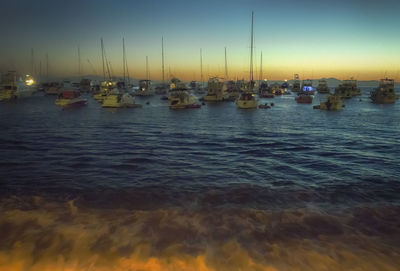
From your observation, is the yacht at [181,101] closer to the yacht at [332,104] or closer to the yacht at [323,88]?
the yacht at [332,104]

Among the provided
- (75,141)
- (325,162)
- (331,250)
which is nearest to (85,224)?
(331,250)

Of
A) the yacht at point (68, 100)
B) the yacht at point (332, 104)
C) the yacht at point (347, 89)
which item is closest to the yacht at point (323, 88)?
the yacht at point (347, 89)

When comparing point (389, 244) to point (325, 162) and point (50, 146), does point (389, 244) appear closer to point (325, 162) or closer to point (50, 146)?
point (325, 162)

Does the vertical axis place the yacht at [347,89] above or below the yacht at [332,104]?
above

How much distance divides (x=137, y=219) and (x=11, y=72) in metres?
97.3

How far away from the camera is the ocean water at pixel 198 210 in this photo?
18.7 ft

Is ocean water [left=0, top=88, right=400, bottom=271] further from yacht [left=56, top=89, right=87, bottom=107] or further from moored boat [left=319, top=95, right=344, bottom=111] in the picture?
yacht [left=56, top=89, right=87, bottom=107]

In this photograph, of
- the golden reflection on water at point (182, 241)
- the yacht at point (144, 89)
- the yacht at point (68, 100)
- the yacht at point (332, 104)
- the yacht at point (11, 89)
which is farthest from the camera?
the yacht at point (144, 89)

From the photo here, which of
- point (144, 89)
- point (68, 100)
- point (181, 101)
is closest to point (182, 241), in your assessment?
point (181, 101)

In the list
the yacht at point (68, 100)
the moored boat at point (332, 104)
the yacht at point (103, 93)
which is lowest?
the moored boat at point (332, 104)

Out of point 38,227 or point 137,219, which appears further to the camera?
point 137,219

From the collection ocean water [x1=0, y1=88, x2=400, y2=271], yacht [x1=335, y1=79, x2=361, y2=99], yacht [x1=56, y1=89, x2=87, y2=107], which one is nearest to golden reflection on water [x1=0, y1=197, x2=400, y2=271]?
ocean water [x1=0, y1=88, x2=400, y2=271]

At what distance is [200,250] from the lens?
6016 mm

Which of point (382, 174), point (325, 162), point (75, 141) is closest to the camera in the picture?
point (382, 174)
